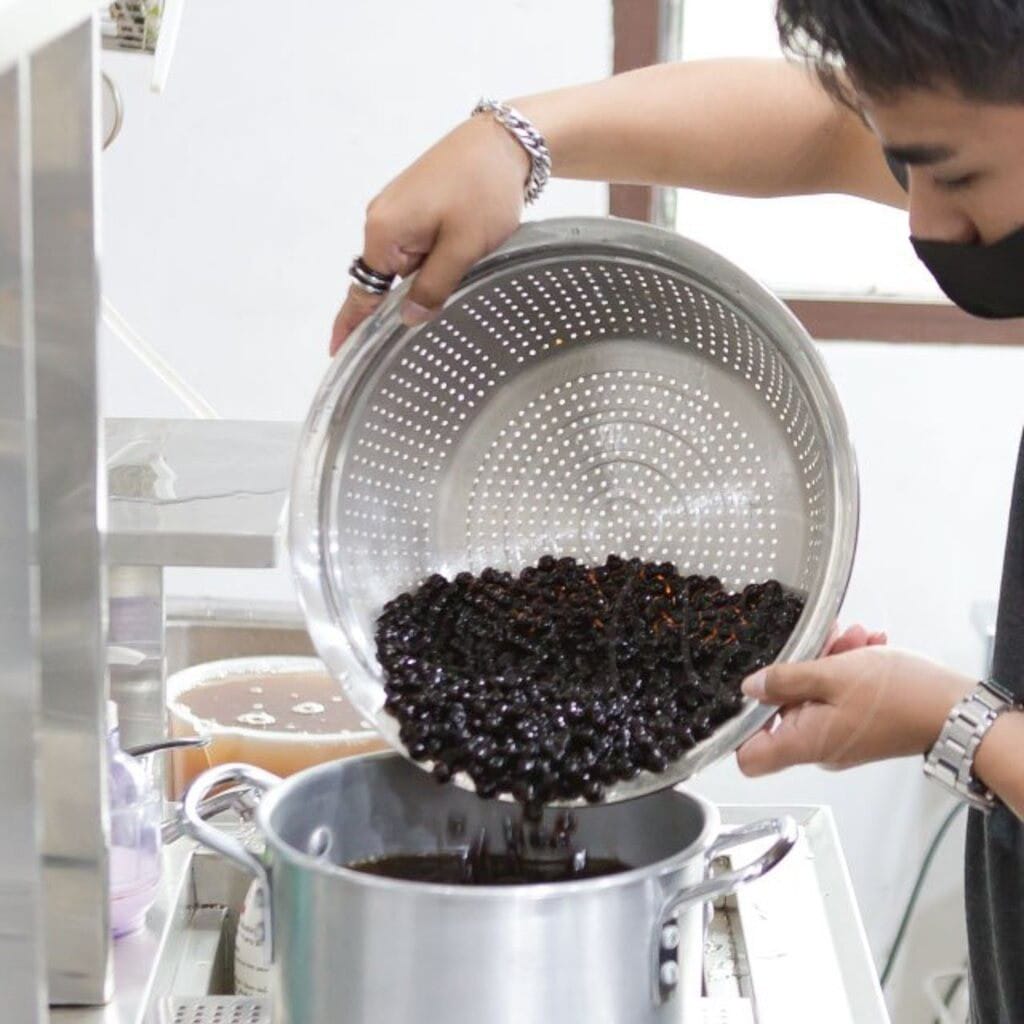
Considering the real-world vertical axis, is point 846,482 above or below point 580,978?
above

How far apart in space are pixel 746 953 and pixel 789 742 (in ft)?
0.87

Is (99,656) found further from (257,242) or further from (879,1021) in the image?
(257,242)

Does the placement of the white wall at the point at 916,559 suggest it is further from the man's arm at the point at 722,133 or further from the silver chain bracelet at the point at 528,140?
the silver chain bracelet at the point at 528,140

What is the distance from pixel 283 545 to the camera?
0.90m

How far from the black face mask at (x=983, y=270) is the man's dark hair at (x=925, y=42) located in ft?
0.39

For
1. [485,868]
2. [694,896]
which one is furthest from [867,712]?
[485,868]

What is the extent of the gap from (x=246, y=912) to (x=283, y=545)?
0.30 m

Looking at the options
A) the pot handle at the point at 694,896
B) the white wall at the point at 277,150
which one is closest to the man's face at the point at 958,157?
the pot handle at the point at 694,896

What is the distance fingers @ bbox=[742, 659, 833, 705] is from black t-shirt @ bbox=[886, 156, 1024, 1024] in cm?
17

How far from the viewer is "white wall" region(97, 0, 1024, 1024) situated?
79.2 inches

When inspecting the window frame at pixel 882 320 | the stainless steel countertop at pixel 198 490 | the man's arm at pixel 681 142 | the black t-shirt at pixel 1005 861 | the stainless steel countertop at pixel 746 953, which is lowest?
the stainless steel countertop at pixel 746 953

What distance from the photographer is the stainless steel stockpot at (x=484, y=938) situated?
77 centimetres

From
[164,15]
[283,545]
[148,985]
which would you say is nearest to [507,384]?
[283,545]

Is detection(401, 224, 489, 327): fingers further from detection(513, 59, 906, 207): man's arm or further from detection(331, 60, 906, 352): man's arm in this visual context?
detection(513, 59, 906, 207): man's arm
